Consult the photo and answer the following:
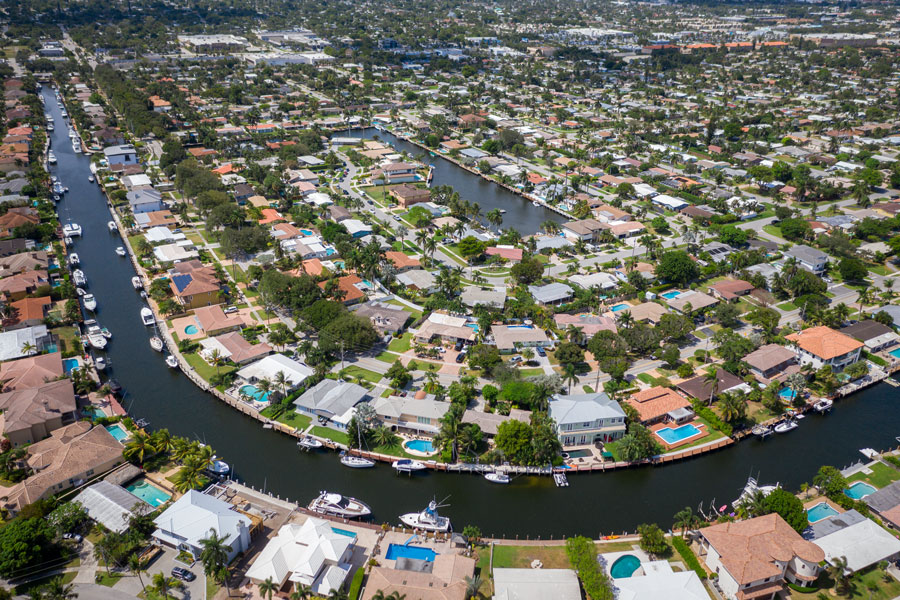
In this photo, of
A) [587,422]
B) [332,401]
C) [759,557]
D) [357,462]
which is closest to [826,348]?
[587,422]

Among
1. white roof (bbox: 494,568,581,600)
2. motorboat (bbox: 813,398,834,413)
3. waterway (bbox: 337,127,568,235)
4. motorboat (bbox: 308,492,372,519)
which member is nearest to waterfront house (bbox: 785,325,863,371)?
motorboat (bbox: 813,398,834,413)

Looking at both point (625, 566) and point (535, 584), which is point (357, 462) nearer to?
point (535, 584)

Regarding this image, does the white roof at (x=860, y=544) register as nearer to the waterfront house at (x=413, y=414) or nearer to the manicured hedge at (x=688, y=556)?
the manicured hedge at (x=688, y=556)

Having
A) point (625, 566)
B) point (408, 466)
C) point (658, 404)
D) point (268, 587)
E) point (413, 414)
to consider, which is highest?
point (658, 404)

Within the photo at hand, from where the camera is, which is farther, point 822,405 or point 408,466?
point 822,405

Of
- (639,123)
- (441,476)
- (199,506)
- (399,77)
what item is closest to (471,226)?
(441,476)

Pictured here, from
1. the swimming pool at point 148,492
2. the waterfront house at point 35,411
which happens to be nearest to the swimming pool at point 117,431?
the waterfront house at point 35,411

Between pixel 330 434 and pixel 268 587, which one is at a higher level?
pixel 268 587
